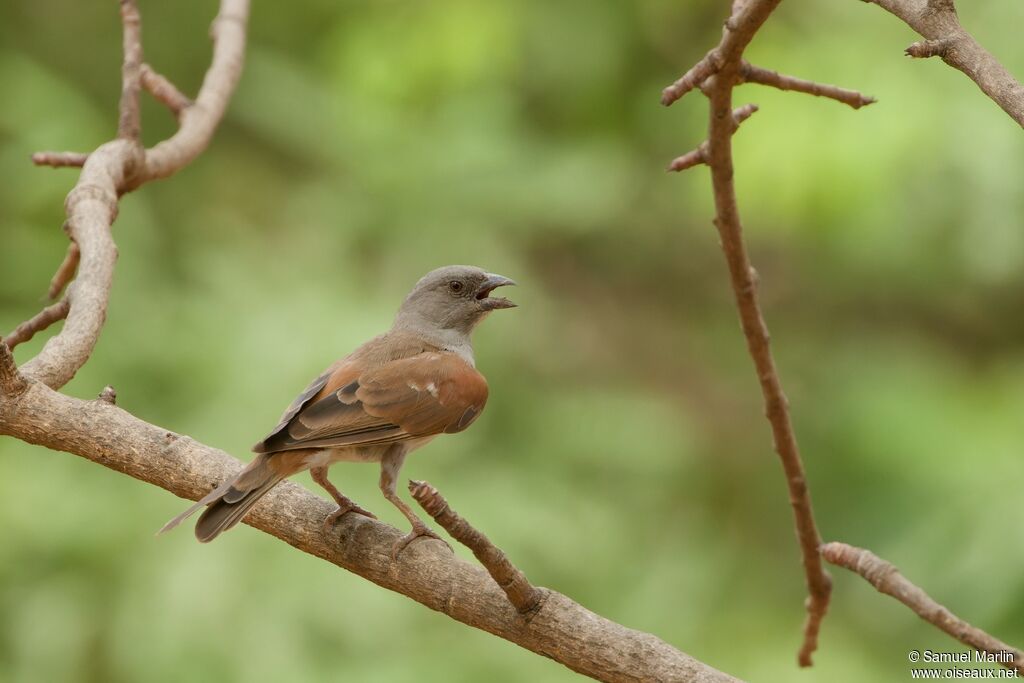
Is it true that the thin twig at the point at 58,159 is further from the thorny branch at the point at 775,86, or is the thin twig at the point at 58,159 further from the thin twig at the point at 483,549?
the thin twig at the point at 483,549

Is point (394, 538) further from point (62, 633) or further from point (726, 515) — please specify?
point (726, 515)

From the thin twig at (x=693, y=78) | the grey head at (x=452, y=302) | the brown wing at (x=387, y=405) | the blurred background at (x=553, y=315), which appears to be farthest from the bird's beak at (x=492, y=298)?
the thin twig at (x=693, y=78)

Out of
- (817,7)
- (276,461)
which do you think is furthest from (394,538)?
(817,7)

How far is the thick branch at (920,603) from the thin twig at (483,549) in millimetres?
701

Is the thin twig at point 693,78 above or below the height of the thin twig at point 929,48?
above

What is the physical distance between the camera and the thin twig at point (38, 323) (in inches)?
136

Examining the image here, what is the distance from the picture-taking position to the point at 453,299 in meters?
4.74

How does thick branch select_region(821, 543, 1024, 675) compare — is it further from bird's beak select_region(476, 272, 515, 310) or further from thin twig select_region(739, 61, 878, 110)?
bird's beak select_region(476, 272, 515, 310)

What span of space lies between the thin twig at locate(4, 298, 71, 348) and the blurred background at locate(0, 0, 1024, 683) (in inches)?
59.5

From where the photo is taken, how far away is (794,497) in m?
3.71

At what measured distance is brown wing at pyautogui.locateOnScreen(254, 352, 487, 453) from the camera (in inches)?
142

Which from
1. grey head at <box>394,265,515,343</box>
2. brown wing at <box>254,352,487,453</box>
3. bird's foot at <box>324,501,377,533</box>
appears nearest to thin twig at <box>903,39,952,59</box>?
bird's foot at <box>324,501,377,533</box>

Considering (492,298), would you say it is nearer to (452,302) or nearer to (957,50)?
(452,302)

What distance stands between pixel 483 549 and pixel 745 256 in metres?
1.24
